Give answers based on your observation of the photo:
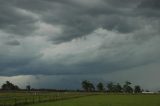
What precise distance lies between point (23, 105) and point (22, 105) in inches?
9.6

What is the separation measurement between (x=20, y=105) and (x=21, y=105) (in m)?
0.14

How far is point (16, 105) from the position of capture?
5019 cm

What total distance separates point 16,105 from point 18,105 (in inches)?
12.8

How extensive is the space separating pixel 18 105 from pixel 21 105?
43cm

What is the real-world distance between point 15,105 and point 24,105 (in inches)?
61.9

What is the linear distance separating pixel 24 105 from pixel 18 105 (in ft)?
3.12

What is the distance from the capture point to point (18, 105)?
50406 millimetres

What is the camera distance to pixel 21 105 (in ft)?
166

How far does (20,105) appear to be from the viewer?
50.6m

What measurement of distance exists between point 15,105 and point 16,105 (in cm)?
36

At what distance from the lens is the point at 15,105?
4984 cm

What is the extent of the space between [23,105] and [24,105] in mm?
139

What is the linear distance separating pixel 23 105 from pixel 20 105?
541 millimetres

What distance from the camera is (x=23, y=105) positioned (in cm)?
5097
